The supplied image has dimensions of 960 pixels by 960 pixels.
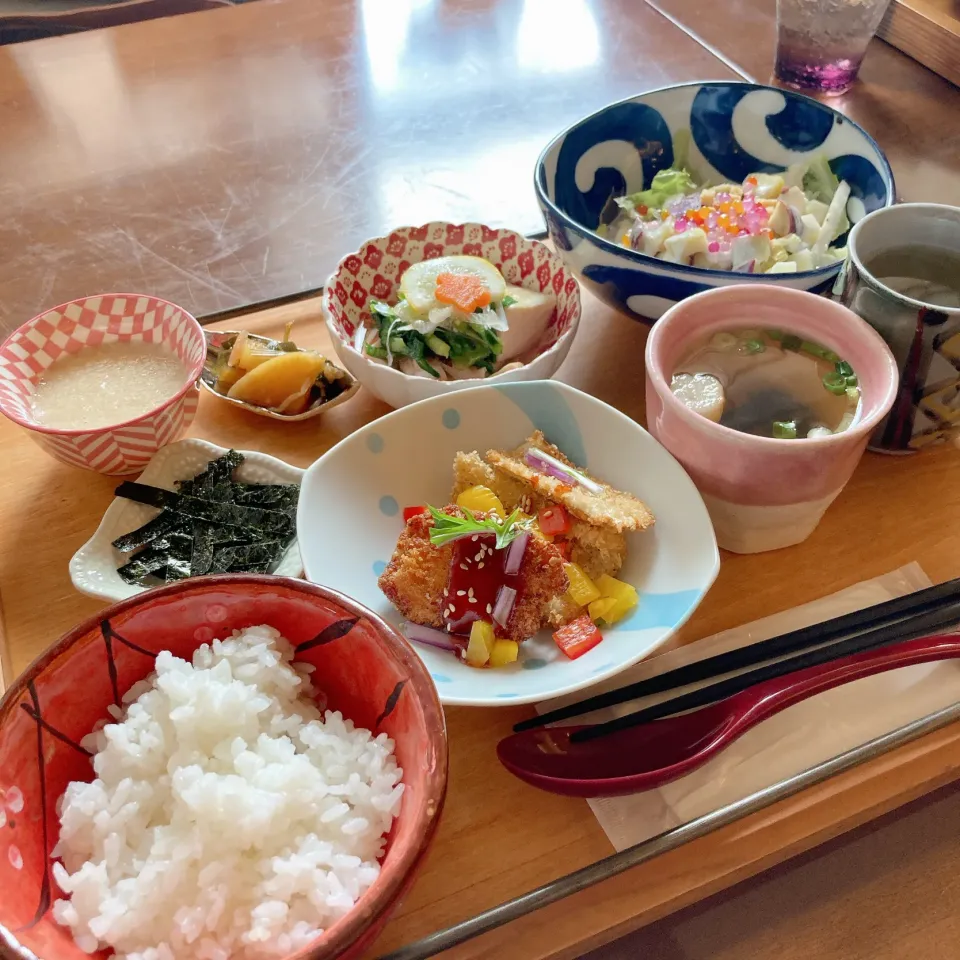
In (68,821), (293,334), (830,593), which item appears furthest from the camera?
(293,334)

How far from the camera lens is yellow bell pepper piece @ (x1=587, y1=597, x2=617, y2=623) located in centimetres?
95

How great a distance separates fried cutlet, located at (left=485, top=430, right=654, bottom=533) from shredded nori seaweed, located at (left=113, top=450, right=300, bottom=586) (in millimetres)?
298

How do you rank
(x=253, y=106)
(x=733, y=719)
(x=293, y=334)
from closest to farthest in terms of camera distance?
(x=733, y=719), (x=293, y=334), (x=253, y=106)

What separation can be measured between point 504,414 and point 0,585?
699 millimetres

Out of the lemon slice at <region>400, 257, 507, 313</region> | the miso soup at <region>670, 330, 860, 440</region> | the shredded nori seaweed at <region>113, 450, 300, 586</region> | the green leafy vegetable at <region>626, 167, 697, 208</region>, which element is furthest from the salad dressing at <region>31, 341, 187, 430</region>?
the green leafy vegetable at <region>626, 167, 697, 208</region>

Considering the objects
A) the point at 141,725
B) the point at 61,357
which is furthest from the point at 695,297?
the point at 61,357

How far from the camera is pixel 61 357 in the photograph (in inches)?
47.4

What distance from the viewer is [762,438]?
2.98 feet

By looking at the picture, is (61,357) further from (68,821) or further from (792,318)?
(792,318)

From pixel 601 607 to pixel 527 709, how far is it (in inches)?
5.7

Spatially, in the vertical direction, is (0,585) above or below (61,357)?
below

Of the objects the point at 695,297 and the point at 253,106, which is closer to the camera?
the point at 695,297

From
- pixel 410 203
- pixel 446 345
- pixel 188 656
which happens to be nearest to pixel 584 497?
pixel 446 345

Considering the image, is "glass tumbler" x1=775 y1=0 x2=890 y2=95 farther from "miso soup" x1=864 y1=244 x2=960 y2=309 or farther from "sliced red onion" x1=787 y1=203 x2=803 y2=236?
"miso soup" x1=864 y1=244 x2=960 y2=309
